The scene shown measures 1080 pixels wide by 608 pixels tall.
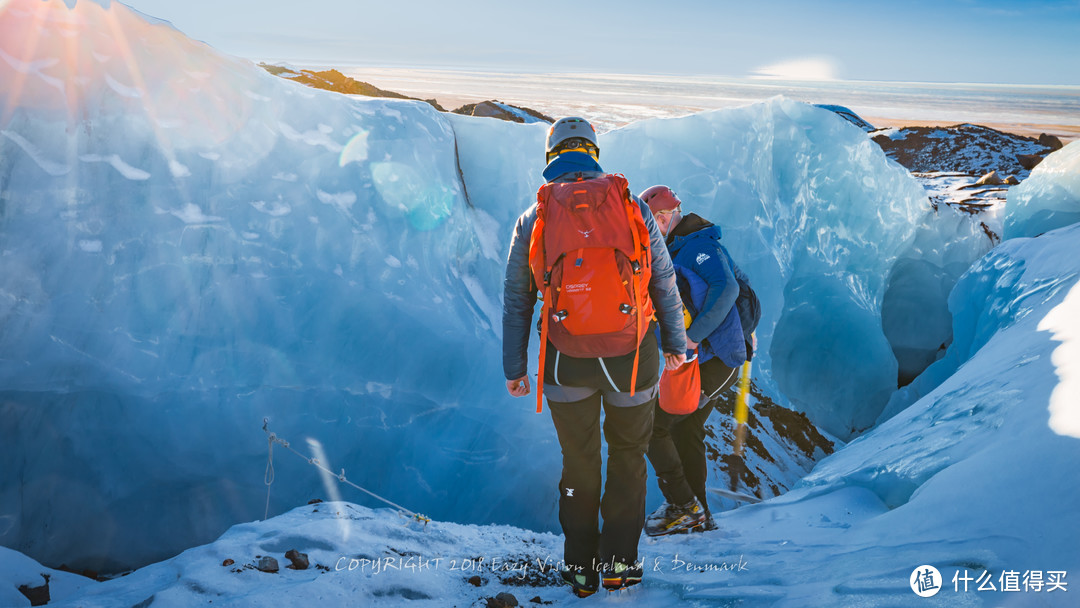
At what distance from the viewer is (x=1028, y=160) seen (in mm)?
29812

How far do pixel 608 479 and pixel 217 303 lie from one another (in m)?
3.45

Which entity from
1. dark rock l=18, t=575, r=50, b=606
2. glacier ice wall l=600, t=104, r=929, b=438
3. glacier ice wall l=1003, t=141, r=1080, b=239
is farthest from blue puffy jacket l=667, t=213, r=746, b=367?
glacier ice wall l=1003, t=141, r=1080, b=239

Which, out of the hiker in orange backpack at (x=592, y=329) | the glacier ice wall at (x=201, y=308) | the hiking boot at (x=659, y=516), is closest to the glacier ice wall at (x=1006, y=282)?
the hiking boot at (x=659, y=516)

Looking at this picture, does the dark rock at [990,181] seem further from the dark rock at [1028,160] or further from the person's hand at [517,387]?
the person's hand at [517,387]

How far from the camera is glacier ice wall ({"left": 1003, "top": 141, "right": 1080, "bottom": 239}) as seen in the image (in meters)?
7.99

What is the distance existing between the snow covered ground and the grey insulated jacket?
3.11 ft

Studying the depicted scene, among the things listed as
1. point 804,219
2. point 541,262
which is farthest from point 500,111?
point 541,262

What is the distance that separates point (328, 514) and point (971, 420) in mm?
3434

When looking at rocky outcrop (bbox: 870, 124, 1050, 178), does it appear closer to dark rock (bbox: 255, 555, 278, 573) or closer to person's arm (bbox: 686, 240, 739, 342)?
person's arm (bbox: 686, 240, 739, 342)

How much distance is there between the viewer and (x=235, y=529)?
2.81m

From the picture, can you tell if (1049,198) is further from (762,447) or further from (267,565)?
(267,565)

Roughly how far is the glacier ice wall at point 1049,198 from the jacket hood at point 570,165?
29.7ft

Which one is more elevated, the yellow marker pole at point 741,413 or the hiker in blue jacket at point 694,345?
the hiker in blue jacket at point 694,345

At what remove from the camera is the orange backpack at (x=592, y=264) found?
6.39 ft
